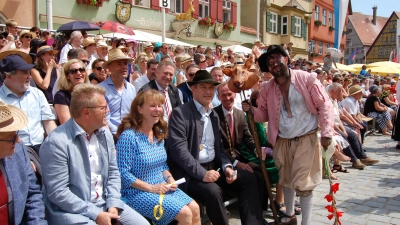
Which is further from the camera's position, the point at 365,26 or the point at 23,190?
the point at 365,26

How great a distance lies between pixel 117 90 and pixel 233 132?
1.58 m

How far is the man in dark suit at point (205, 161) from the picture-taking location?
12.4 ft

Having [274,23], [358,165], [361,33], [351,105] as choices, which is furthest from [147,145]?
[361,33]

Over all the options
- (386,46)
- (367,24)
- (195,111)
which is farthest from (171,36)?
(367,24)

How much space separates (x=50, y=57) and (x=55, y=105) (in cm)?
206

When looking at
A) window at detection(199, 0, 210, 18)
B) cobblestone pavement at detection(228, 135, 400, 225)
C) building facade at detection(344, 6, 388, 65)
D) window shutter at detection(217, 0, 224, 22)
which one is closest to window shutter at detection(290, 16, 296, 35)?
window shutter at detection(217, 0, 224, 22)

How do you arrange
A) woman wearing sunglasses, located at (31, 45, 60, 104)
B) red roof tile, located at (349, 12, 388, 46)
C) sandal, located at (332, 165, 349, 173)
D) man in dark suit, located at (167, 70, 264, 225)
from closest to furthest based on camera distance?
man in dark suit, located at (167, 70, 264, 225), woman wearing sunglasses, located at (31, 45, 60, 104), sandal, located at (332, 165, 349, 173), red roof tile, located at (349, 12, 388, 46)

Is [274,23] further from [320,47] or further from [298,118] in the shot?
[298,118]

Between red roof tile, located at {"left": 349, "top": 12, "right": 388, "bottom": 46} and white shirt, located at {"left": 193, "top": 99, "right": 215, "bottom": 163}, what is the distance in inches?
2711

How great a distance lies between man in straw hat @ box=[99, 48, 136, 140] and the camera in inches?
179

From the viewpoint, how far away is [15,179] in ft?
8.27

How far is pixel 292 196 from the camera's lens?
438cm

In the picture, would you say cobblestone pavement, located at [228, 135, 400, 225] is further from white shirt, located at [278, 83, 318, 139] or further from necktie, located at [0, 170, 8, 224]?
necktie, located at [0, 170, 8, 224]

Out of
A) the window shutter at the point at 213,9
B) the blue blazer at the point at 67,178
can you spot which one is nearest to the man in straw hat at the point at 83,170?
the blue blazer at the point at 67,178
